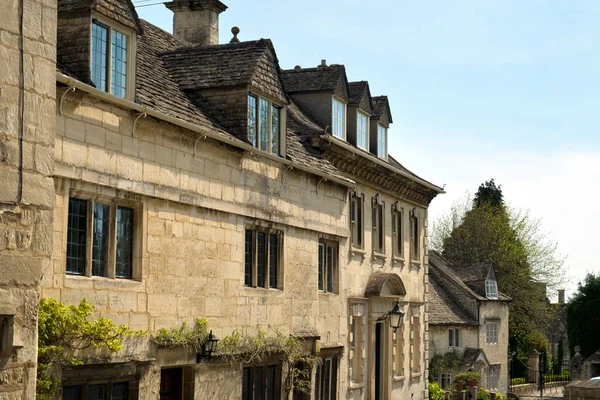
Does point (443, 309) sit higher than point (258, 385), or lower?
higher

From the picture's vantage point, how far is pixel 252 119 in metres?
18.7

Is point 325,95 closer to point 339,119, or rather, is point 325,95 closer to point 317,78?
point 317,78

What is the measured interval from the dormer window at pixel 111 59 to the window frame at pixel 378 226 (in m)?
12.0

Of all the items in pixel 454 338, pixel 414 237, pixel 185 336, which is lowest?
pixel 454 338

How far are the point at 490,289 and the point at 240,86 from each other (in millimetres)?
38218

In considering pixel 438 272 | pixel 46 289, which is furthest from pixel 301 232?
pixel 438 272

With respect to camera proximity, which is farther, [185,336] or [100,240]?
[185,336]

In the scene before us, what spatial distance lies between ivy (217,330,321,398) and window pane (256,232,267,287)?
101cm

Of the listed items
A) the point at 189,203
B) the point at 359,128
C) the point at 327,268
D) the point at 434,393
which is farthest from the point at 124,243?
the point at 434,393

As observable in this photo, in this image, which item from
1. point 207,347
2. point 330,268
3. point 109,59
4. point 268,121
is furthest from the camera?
point 330,268

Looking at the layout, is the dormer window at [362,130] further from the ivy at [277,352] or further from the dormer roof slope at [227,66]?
the ivy at [277,352]

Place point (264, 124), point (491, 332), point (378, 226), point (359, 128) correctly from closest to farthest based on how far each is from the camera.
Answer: point (264, 124)
point (359, 128)
point (378, 226)
point (491, 332)

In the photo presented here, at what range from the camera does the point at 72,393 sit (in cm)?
1338

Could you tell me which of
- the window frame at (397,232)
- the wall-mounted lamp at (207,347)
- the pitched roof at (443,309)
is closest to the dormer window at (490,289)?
the pitched roof at (443,309)
